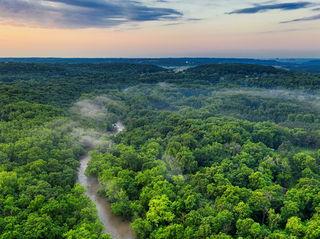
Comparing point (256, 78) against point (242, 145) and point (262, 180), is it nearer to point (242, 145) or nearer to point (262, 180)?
point (242, 145)

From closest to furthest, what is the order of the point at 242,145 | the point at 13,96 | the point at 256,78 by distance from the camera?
the point at 242,145 → the point at 13,96 → the point at 256,78

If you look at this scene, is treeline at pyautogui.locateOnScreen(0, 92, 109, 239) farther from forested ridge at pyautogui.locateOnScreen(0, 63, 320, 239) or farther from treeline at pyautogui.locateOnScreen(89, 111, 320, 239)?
treeline at pyautogui.locateOnScreen(89, 111, 320, 239)

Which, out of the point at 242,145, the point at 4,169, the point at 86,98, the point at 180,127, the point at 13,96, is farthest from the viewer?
the point at 86,98

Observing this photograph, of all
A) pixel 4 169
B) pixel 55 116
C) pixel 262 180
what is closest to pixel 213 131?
pixel 262 180

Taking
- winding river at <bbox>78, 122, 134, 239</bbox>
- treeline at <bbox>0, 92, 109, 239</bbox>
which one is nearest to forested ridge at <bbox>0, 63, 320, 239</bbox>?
treeline at <bbox>0, 92, 109, 239</bbox>

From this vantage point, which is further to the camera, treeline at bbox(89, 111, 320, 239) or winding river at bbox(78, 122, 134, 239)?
winding river at bbox(78, 122, 134, 239)

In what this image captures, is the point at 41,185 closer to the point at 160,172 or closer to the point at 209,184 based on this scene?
the point at 160,172

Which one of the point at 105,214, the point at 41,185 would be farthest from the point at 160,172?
the point at 41,185
